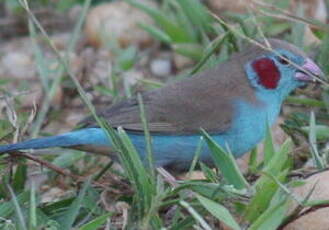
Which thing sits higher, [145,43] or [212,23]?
[212,23]

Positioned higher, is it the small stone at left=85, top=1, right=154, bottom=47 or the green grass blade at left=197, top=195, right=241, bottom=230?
the green grass blade at left=197, top=195, right=241, bottom=230

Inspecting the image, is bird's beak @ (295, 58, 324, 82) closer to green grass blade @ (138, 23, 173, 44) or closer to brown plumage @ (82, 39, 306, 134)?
brown plumage @ (82, 39, 306, 134)

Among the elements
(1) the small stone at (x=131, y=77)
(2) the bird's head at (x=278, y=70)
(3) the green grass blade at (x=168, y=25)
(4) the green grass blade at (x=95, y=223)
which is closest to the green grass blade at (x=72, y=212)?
(4) the green grass blade at (x=95, y=223)

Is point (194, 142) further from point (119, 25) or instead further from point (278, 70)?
point (119, 25)

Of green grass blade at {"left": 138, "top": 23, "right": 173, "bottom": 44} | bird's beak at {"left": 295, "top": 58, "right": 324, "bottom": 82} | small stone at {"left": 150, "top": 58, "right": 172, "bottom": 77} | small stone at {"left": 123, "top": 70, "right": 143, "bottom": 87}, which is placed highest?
bird's beak at {"left": 295, "top": 58, "right": 324, "bottom": 82}

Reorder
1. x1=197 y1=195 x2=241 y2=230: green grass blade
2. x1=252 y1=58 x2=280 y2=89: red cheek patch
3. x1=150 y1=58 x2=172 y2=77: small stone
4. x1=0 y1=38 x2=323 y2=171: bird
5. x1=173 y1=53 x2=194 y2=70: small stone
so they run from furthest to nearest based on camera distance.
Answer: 1. x1=150 y1=58 x2=172 y2=77: small stone
2. x1=173 y1=53 x2=194 y2=70: small stone
3. x1=252 y1=58 x2=280 y2=89: red cheek patch
4. x1=0 y1=38 x2=323 y2=171: bird
5. x1=197 y1=195 x2=241 y2=230: green grass blade

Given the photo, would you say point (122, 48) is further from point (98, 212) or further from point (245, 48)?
point (98, 212)

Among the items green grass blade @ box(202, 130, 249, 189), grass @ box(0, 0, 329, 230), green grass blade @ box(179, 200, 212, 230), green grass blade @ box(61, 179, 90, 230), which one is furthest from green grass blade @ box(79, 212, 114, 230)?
green grass blade @ box(202, 130, 249, 189)

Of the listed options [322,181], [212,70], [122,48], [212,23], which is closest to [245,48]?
[212,70]
